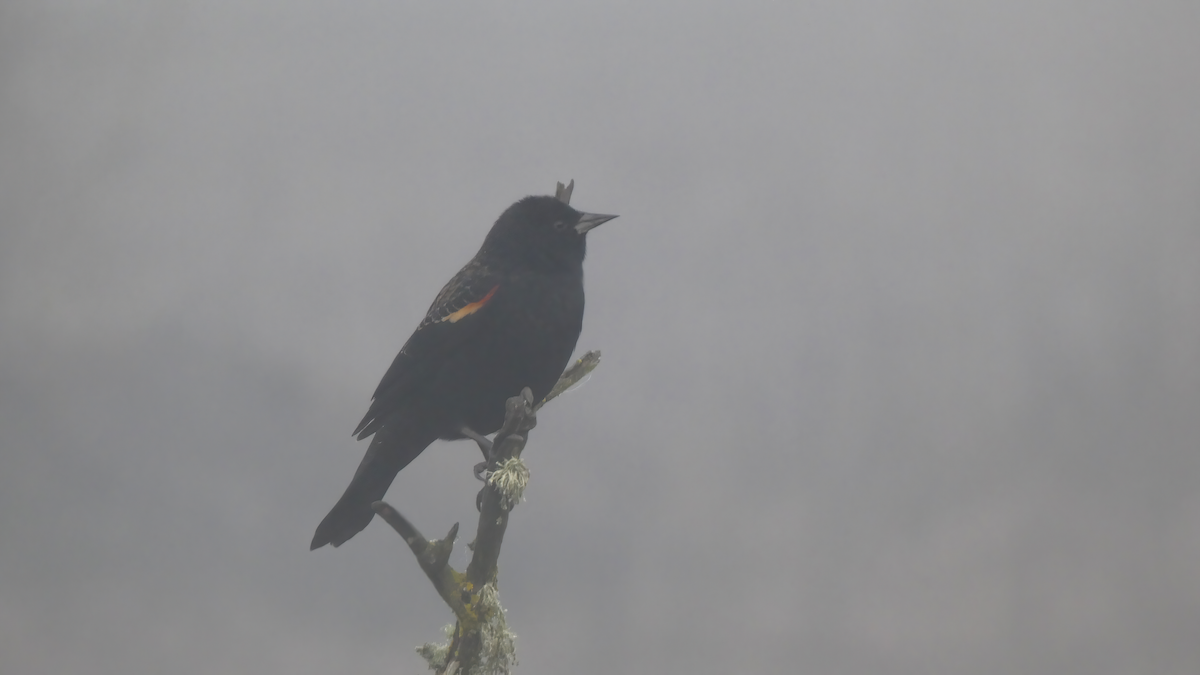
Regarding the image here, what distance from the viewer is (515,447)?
2.94 metres

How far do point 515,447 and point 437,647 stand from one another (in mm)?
1091

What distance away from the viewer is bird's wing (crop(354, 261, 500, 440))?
3.25 m

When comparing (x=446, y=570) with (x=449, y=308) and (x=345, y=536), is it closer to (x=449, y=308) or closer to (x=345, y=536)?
(x=345, y=536)

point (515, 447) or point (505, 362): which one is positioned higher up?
point (505, 362)

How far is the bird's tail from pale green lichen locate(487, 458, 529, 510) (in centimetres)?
59

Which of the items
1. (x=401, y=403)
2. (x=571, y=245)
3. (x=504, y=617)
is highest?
(x=571, y=245)

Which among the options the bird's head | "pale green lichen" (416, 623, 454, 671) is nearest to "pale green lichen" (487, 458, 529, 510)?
"pale green lichen" (416, 623, 454, 671)

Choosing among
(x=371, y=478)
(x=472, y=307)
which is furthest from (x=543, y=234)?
(x=371, y=478)

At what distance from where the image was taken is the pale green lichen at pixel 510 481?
9.35ft

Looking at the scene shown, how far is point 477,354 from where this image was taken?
3.22 metres

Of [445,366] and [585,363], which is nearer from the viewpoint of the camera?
[445,366]

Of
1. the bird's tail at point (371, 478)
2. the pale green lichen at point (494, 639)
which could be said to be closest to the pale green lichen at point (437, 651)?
the pale green lichen at point (494, 639)

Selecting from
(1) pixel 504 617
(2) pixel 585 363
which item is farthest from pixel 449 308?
(1) pixel 504 617

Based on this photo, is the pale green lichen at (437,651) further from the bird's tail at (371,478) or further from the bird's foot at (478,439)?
the bird's foot at (478,439)
